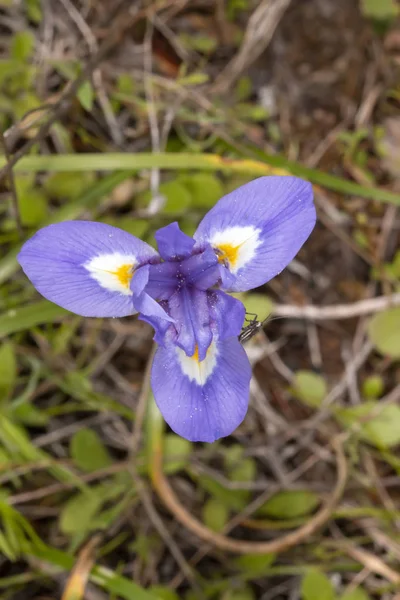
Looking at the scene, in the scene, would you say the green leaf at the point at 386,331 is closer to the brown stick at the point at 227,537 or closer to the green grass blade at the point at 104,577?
the brown stick at the point at 227,537

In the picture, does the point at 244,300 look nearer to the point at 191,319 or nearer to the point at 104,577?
the point at 191,319

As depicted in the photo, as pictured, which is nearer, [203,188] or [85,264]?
[85,264]

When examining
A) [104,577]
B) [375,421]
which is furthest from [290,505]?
[104,577]

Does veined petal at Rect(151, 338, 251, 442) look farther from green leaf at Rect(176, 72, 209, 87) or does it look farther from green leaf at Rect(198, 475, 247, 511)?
green leaf at Rect(176, 72, 209, 87)

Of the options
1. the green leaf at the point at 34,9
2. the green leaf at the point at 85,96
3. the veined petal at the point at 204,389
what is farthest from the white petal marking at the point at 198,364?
the green leaf at the point at 34,9

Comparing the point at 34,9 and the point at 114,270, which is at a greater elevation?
the point at 34,9

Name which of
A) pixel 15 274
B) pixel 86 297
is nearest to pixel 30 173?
pixel 15 274
